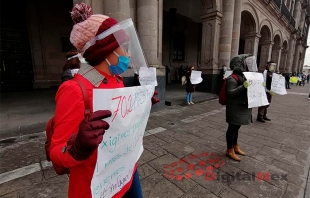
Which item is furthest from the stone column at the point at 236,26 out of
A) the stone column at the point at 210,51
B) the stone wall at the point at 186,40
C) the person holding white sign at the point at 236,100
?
the person holding white sign at the point at 236,100

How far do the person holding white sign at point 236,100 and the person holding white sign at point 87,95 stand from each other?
2030 mm

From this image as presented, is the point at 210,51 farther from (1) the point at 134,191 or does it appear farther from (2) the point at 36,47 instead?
(2) the point at 36,47

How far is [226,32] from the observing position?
30.6 feet

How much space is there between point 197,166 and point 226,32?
8887mm

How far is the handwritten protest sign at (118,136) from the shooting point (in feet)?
2.89

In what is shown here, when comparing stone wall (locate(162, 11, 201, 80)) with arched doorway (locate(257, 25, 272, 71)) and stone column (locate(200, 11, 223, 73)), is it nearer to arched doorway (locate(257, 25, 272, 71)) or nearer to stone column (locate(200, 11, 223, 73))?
stone column (locate(200, 11, 223, 73))

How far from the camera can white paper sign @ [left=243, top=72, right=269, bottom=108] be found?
2.64m

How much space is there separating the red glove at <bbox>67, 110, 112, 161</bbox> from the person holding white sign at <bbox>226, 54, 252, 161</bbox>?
236cm

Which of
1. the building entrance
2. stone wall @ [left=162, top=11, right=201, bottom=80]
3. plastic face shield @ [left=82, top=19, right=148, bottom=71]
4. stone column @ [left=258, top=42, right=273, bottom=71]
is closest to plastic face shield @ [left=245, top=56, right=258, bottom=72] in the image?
plastic face shield @ [left=82, top=19, right=148, bottom=71]

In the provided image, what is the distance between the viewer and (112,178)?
104 cm

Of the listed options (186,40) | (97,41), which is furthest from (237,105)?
(186,40)

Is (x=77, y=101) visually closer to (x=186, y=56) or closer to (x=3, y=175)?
(x=3, y=175)

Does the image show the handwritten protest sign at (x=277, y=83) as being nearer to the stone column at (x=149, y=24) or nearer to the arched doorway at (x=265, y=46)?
the stone column at (x=149, y=24)

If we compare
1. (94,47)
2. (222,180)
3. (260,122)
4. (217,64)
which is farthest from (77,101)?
(217,64)
